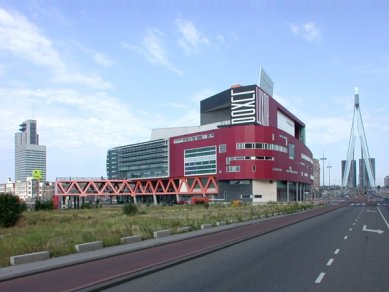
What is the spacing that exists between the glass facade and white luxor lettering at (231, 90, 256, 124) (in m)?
27.1

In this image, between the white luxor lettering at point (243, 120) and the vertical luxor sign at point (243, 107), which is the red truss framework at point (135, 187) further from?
the vertical luxor sign at point (243, 107)

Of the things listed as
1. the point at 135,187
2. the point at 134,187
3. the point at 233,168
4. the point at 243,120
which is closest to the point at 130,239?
the point at 233,168

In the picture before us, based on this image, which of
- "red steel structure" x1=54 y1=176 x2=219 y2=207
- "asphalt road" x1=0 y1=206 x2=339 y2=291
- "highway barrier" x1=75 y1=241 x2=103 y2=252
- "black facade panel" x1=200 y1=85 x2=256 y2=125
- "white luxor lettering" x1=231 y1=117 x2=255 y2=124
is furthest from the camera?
"black facade panel" x1=200 y1=85 x2=256 y2=125

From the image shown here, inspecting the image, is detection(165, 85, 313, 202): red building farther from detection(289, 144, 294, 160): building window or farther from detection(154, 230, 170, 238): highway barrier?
detection(154, 230, 170, 238): highway barrier

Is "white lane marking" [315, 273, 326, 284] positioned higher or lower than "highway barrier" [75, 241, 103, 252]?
higher

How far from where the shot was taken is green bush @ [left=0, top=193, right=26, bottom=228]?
49469 mm

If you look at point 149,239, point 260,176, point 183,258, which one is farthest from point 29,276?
A: point 260,176

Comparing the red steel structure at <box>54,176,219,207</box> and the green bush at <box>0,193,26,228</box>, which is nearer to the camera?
the green bush at <box>0,193,26,228</box>

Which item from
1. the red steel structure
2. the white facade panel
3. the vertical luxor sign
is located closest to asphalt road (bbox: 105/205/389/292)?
the vertical luxor sign

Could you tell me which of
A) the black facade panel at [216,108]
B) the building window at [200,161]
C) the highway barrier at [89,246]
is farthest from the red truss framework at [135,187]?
the highway barrier at [89,246]

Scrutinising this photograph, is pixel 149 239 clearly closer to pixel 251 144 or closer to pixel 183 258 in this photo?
pixel 183 258

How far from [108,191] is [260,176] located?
6347 centimetres

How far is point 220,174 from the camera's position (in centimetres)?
12506

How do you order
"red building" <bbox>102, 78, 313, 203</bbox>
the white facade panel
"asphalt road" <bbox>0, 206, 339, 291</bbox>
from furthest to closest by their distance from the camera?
the white facade panel → "red building" <bbox>102, 78, 313, 203</bbox> → "asphalt road" <bbox>0, 206, 339, 291</bbox>
